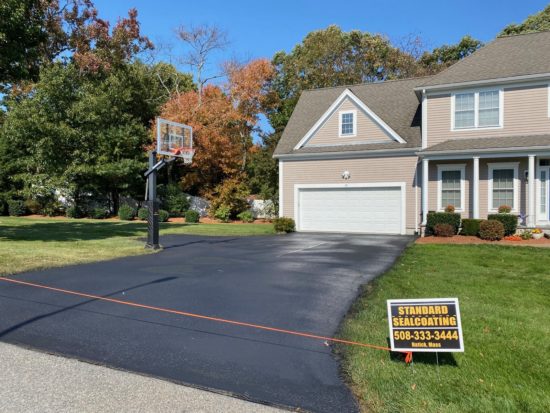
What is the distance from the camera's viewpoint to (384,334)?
5645 millimetres

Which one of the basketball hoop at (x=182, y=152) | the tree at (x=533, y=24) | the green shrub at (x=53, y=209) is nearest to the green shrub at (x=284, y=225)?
the basketball hoop at (x=182, y=152)

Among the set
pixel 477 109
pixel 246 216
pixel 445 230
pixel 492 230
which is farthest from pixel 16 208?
pixel 492 230

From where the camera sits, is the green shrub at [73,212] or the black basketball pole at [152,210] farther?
the green shrub at [73,212]

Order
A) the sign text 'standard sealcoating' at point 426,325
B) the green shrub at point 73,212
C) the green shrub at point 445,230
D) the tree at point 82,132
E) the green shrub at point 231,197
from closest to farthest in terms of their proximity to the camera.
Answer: the sign text 'standard sealcoating' at point 426,325, the green shrub at point 445,230, the tree at point 82,132, the green shrub at point 231,197, the green shrub at point 73,212

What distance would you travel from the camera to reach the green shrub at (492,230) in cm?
1539

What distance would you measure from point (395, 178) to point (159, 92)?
2265 centimetres

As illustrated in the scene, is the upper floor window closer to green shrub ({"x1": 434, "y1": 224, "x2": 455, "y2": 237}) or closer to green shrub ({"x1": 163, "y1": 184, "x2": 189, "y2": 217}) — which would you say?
green shrub ({"x1": 434, "y1": 224, "x2": 455, "y2": 237})

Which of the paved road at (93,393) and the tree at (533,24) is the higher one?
the tree at (533,24)

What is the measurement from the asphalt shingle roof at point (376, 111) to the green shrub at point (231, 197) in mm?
7953

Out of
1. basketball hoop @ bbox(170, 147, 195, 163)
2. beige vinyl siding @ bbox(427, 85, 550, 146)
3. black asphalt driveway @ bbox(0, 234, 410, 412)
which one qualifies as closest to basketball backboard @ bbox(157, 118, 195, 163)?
basketball hoop @ bbox(170, 147, 195, 163)

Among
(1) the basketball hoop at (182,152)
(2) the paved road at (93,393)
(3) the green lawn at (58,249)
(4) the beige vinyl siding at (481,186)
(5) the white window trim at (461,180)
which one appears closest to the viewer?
(2) the paved road at (93,393)

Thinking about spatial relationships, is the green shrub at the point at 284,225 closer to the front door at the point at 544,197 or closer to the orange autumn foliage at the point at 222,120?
the front door at the point at 544,197

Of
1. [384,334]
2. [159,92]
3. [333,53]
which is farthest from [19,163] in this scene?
[384,334]

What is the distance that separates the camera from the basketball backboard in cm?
1541
